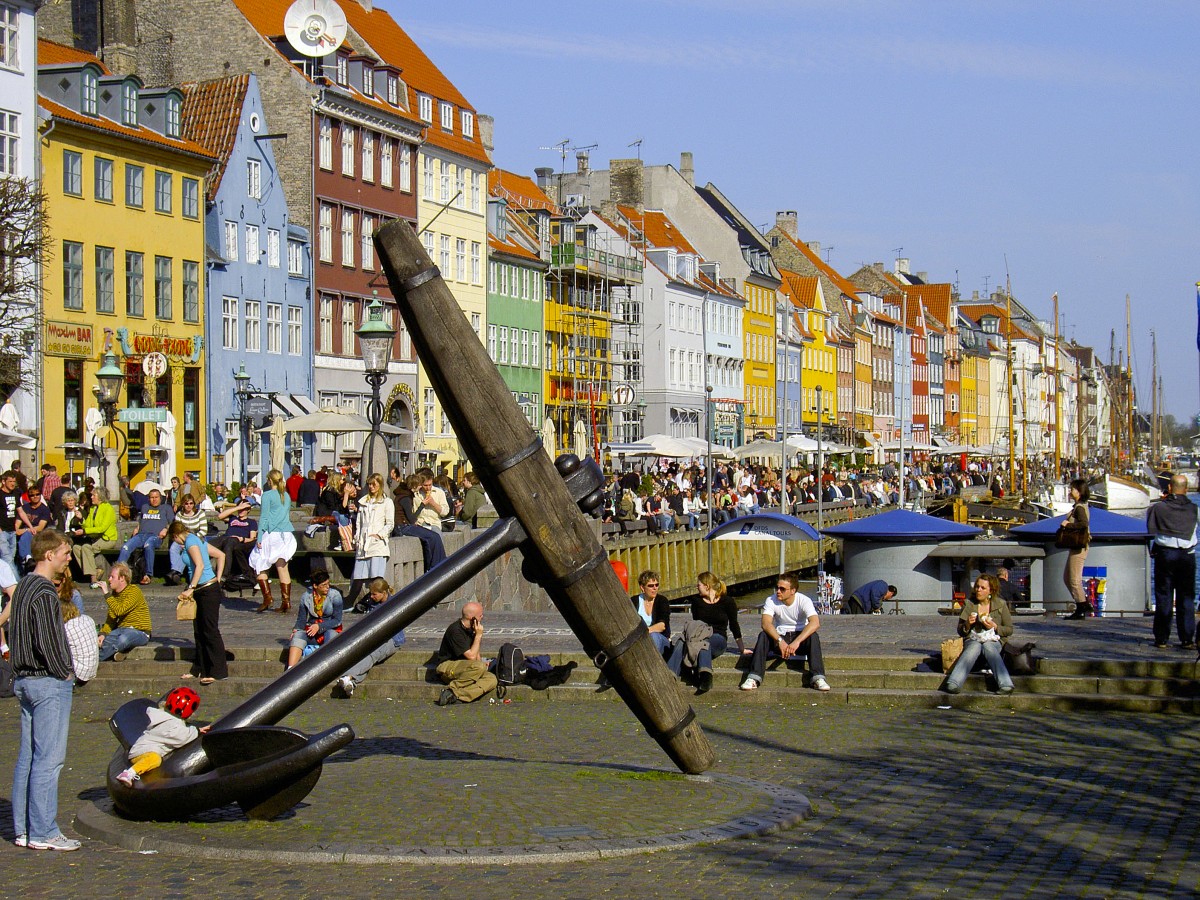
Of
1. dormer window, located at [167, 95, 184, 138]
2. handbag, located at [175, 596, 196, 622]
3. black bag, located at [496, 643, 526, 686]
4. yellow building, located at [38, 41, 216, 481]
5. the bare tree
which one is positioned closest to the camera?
black bag, located at [496, 643, 526, 686]

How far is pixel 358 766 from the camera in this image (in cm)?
1153

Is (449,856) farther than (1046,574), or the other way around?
(1046,574)

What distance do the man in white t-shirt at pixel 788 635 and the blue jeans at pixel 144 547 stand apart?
475 inches

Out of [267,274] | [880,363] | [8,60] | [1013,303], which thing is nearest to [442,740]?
[8,60]

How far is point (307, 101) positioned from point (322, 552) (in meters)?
33.6

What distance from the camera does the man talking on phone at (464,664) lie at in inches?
650

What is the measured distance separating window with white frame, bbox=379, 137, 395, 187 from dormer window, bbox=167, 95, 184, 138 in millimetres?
12136

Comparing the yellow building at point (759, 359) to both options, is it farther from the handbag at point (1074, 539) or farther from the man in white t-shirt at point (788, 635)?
the man in white t-shirt at point (788, 635)

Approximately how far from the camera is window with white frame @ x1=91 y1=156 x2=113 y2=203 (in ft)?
147

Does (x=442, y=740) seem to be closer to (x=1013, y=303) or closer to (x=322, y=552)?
(x=322, y=552)

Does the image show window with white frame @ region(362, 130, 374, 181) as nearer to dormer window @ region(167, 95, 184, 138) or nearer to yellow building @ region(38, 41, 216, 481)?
yellow building @ region(38, 41, 216, 481)

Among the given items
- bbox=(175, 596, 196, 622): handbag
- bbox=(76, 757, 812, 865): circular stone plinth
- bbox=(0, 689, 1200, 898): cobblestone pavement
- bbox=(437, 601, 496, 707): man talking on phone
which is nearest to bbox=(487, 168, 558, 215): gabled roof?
bbox=(175, 596, 196, 622): handbag

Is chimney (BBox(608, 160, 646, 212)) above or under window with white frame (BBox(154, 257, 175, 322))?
above

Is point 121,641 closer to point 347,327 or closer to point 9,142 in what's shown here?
point 9,142
